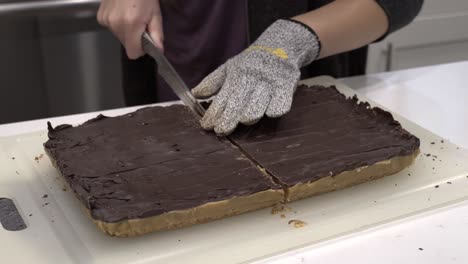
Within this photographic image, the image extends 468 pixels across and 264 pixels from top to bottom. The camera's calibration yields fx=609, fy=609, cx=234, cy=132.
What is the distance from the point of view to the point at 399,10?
4.43 feet

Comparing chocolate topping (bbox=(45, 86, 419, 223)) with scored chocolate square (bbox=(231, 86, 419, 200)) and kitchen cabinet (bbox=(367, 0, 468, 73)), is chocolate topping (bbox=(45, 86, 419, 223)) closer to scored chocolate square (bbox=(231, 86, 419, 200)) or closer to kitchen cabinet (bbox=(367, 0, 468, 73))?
scored chocolate square (bbox=(231, 86, 419, 200))

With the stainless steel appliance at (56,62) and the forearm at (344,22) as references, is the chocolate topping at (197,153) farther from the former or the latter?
the stainless steel appliance at (56,62)

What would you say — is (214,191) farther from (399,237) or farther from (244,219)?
(399,237)

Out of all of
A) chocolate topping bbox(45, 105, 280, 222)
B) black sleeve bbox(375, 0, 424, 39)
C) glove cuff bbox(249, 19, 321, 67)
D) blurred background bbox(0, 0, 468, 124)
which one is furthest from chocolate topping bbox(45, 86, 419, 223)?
blurred background bbox(0, 0, 468, 124)

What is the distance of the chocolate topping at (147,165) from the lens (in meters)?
0.89

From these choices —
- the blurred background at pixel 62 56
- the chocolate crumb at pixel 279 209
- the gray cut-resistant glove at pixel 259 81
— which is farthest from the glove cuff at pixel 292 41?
the blurred background at pixel 62 56

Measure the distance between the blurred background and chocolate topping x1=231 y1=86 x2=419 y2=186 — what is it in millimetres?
1021

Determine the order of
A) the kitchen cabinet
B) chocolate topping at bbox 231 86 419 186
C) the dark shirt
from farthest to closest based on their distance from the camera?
1. the kitchen cabinet
2. the dark shirt
3. chocolate topping at bbox 231 86 419 186

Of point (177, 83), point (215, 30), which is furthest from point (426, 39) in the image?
point (177, 83)

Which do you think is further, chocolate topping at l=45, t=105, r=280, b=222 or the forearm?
the forearm

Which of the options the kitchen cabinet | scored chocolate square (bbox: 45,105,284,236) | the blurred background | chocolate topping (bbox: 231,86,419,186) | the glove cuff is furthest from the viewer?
the kitchen cabinet

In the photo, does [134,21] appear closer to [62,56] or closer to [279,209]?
[279,209]

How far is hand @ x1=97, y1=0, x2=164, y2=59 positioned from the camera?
4.27 ft

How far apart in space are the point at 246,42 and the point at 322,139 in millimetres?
490
